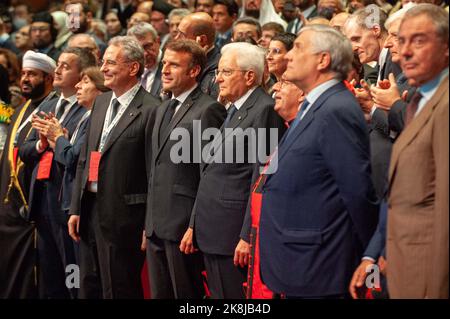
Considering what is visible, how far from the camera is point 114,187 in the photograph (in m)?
6.68

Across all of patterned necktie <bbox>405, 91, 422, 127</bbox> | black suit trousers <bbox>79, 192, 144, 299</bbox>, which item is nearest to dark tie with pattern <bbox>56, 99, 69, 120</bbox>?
black suit trousers <bbox>79, 192, 144, 299</bbox>

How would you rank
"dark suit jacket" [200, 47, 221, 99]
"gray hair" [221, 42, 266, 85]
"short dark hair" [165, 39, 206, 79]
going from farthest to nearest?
"dark suit jacket" [200, 47, 221, 99] → "short dark hair" [165, 39, 206, 79] → "gray hair" [221, 42, 266, 85]

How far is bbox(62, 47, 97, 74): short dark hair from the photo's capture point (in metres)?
7.72

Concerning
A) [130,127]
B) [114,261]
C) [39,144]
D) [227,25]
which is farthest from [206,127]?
[227,25]

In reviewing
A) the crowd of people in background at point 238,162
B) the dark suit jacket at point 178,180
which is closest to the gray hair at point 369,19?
the crowd of people in background at point 238,162

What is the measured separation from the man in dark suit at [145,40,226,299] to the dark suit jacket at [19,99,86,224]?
1.12 metres

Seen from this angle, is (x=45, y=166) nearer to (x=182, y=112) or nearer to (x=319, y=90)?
(x=182, y=112)

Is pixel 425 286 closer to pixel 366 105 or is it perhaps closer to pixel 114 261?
pixel 366 105

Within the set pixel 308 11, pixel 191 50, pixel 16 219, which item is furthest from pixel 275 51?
pixel 308 11

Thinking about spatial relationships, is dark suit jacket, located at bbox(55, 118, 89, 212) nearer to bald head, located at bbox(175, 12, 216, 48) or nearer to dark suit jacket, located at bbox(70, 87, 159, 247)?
dark suit jacket, located at bbox(70, 87, 159, 247)

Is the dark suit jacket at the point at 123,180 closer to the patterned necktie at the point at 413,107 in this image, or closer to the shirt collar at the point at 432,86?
the patterned necktie at the point at 413,107

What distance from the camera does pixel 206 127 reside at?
6.29 m

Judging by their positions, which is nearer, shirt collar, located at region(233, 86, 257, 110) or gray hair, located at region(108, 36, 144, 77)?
shirt collar, located at region(233, 86, 257, 110)

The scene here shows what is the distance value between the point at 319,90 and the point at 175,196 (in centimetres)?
164
